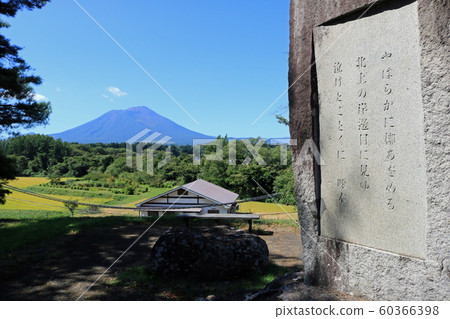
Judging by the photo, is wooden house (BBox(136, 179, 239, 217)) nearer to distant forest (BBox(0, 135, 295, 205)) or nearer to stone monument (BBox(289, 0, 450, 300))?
distant forest (BBox(0, 135, 295, 205))

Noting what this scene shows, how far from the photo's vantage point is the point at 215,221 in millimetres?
7367

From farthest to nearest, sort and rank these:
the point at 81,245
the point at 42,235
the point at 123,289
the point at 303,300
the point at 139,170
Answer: the point at 139,170
the point at 42,235
the point at 81,245
the point at 123,289
the point at 303,300

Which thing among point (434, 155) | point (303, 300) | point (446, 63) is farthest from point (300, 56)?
point (303, 300)

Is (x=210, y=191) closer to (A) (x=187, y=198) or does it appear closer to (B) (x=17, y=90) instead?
(A) (x=187, y=198)

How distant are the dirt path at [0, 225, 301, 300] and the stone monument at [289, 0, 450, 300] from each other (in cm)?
225

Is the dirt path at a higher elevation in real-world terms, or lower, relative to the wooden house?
lower

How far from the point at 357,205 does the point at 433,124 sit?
883 mm

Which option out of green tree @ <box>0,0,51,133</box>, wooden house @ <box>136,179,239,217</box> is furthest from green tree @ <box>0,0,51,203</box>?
wooden house @ <box>136,179,239,217</box>

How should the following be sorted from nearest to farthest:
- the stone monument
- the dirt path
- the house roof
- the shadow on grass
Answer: the stone monument, the shadow on grass, the dirt path, the house roof

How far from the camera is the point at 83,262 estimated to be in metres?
4.74

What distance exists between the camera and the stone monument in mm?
2178

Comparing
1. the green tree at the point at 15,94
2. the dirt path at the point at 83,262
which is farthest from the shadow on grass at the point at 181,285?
the green tree at the point at 15,94

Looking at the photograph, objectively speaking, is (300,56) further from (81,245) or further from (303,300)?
(81,245)

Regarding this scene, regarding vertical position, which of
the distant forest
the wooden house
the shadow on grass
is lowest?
the shadow on grass
